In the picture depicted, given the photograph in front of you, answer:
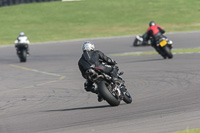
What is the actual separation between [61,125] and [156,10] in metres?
53.5

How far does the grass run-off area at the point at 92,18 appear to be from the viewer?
51406 mm

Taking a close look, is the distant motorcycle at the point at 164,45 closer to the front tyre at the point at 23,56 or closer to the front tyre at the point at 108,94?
the front tyre at the point at 23,56

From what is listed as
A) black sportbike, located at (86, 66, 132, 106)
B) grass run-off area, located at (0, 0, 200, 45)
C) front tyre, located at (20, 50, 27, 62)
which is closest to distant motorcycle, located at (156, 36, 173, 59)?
front tyre, located at (20, 50, 27, 62)

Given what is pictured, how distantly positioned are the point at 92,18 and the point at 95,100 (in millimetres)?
46716

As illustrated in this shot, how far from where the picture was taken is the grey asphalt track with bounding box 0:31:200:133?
9977 mm

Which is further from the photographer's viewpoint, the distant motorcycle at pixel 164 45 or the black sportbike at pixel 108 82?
the distant motorcycle at pixel 164 45

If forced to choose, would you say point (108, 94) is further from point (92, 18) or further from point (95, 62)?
point (92, 18)

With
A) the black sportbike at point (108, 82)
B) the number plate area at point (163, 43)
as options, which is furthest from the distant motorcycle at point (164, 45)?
the black sportbike at point (108, 82)

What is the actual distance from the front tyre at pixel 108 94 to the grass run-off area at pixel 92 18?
35.5 meters

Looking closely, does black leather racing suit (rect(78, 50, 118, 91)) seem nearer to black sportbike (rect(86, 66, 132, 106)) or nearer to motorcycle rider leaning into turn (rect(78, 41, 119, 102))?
motorcycle rider leaning into turn (rect(78, 41, 119, 102))

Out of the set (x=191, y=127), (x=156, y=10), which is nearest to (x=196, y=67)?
(x=191, y=127)

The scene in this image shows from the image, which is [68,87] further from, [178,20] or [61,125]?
[178,20]

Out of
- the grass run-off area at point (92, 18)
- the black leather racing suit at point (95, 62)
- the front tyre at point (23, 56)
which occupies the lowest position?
the grass run-off area at point (92, 18)

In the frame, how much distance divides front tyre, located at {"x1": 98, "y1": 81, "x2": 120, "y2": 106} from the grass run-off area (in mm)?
35491
